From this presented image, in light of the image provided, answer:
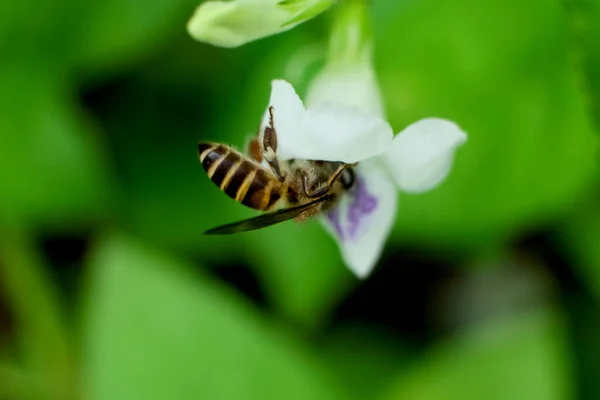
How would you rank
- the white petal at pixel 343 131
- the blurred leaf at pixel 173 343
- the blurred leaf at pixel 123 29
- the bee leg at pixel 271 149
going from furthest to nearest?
the blurred leaf at pixel 123 29 < the blurred leaf at pixel 173 343 < the bee leg at pixel 271 149 < the white petal at pixel 343 131

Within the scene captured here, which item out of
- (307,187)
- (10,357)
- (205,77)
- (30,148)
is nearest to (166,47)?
(205,77)

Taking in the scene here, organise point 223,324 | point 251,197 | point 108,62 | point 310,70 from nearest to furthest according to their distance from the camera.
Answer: point 251,197 → point 310,70 → point 223,324 → point 108,62

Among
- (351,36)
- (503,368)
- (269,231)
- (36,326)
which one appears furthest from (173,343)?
(351,36)

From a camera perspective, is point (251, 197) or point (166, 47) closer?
point (251, 197)

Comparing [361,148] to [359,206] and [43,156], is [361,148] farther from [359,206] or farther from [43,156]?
[43,156]

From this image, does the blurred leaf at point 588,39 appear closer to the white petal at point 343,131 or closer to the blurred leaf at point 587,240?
the white petal at point 343,131

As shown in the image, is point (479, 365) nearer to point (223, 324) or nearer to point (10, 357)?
point (223, 324)

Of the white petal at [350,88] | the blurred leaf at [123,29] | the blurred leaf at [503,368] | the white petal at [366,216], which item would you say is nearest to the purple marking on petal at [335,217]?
the white petal at [366,216]
